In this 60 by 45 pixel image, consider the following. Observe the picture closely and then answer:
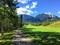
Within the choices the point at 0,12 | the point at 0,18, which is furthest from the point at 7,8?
the point at 0,12

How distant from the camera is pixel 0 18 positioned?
3475 cm

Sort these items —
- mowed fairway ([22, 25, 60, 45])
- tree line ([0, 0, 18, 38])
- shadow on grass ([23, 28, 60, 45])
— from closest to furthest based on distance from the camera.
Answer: shadow on grass ([23, 28, 60, 45]) < mowed fairway ([22, 25, 60, 45]) < tree line ([0, 0, 18, 38])

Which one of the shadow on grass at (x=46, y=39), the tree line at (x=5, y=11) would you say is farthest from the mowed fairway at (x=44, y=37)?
the tree line at (x=5, y=11)

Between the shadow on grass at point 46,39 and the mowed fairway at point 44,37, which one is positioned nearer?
the shadow on grass at point 46,39

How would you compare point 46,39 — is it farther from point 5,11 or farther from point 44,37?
point 5,11

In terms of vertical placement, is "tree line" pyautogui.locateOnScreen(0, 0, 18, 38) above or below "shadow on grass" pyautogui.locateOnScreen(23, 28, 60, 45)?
above

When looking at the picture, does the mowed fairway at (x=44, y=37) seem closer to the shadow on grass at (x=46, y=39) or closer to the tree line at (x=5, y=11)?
the shadow on grass at (x=46, y=39)

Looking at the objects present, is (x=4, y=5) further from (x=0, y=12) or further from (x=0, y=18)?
(x=0, y=12)

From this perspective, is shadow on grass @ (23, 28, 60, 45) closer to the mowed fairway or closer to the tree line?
the mowed fairway

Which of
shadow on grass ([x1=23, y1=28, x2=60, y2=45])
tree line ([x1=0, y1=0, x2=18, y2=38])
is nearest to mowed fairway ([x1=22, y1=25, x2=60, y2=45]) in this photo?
shadow on grass ([x1=23, y1=28, x2=60, y2=45])

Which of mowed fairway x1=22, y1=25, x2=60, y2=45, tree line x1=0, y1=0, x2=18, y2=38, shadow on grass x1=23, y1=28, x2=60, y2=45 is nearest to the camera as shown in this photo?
shadow on grass x1=23, y1=28, x2=60, y2=45

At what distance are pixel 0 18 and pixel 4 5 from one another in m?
3.37

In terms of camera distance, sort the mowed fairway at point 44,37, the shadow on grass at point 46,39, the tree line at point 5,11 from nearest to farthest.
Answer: the shadow on grass at point 46,39 → the mowed fairway at point 44,37 → the tree line at point 5,11

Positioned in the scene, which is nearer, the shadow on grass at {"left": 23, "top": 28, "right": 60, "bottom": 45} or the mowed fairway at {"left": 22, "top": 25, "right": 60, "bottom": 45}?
the shadow on grass at {"left": 23, "top": 28, "right": 60, "bottom": 45}
